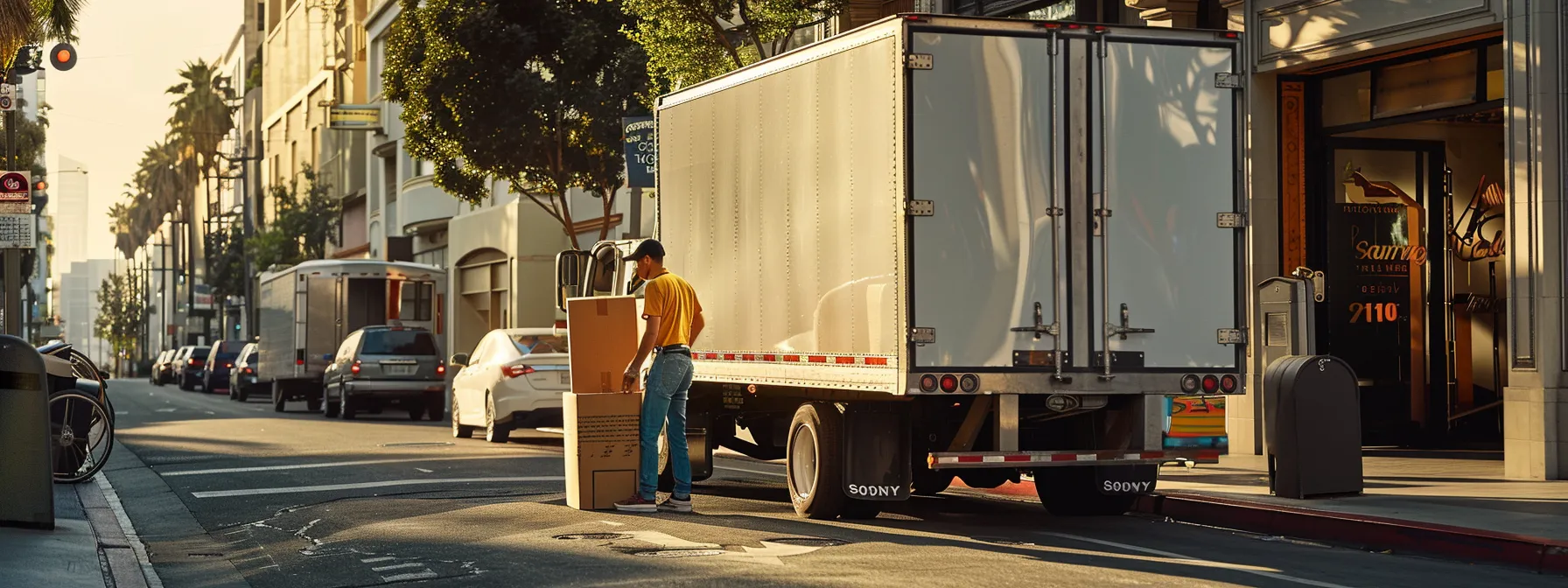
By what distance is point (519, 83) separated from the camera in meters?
27.7

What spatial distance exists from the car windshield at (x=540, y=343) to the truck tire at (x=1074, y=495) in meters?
9.85

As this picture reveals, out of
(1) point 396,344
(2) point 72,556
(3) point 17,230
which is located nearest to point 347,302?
(1) point 396,344

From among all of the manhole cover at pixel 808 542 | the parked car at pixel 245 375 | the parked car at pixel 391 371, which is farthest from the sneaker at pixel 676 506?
the parked car at pixel 245 375

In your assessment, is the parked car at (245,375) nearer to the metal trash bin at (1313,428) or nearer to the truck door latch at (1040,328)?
the metal trash bin at (1313,428)

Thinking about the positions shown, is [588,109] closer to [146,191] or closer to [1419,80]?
[1419,80]

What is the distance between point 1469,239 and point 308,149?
2541 inches

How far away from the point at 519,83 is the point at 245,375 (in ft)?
63.0

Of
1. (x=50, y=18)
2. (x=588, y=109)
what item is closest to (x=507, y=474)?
(x=588, y=109)

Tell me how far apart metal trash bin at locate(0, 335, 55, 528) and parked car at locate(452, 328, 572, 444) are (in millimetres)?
10120

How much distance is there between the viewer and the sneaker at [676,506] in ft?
39.4

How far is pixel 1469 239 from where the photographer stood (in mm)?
18078

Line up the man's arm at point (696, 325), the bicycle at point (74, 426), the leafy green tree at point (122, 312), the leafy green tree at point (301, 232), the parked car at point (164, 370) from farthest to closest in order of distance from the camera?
the leafy green tree at point (122, 312), the parked car at point (164, 370), the leafy green tree at point (301, 232), the bicycle at point (74, 426), the man's arm at point (696, 325)

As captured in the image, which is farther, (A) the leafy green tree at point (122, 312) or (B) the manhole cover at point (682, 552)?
(A) the leafy green tree at point (122, 312)

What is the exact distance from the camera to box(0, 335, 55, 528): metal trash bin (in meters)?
10.5
